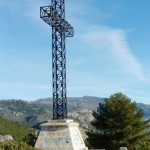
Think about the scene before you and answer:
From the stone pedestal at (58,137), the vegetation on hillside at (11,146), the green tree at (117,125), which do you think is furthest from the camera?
the green tree at (117,125)

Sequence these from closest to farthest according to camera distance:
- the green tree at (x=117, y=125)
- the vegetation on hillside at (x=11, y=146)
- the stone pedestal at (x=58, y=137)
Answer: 1. the vegetation on hillside at (x=11, y=146)
2. the stone pedestal at (x=58, y=137)
3. the green tree at (x=117, y=125)

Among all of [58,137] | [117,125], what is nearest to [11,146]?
[58,137]

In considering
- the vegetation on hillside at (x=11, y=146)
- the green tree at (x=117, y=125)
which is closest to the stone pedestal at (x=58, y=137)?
the vegetation on hillside at (x=11, y=146)

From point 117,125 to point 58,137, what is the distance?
54.8ft

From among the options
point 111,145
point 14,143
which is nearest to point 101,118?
point 111,145

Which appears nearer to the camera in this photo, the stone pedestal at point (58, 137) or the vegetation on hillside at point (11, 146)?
the vegetation on hillside at point (11, 146)

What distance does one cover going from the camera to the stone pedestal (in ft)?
74.5

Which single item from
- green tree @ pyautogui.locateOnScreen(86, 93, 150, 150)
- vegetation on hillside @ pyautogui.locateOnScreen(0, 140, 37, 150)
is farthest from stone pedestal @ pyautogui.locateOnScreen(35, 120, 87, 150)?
green tree @ pyautogui.locateOnScreen(86, 93, 150, 150)

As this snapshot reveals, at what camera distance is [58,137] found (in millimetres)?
22906

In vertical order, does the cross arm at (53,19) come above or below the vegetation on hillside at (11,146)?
above

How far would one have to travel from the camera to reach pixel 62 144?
2283 centimetres

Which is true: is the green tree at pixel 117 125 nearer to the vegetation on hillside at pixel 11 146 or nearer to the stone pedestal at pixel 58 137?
the stone pedestal at pixel 58 137

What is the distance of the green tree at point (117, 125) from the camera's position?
3826 cm

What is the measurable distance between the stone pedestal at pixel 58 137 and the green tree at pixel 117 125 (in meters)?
15.2
